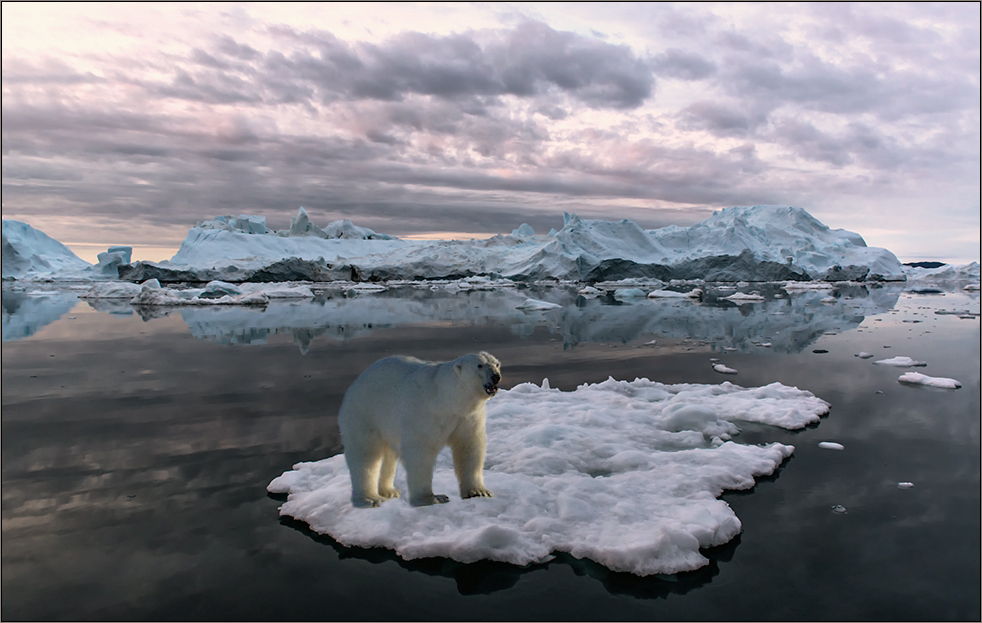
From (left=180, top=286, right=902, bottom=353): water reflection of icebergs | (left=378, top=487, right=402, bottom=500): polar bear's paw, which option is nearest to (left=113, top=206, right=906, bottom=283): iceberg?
(left=180, top=286, right=902, bottom=353): water reflection of icebergs

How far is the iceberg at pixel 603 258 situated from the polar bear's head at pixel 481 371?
51928mm

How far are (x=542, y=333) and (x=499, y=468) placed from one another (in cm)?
1054

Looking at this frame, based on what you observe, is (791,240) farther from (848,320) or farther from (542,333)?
(542,333)

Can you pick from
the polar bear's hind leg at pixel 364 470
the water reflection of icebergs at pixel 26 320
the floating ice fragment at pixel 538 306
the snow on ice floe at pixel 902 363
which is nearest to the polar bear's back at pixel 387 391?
the polar bear's hind leg at pixel 364 470

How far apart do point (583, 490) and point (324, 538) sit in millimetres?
1911

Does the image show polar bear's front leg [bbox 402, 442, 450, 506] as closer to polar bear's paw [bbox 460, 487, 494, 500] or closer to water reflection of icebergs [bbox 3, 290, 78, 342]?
polar bear's paw [bbox 460, 487, 494, 500]

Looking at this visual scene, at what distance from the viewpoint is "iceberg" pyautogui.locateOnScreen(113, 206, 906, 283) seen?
56219mm

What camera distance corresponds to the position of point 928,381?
8.38 metres

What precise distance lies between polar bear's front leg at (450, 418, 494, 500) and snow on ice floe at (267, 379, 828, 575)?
12 cm

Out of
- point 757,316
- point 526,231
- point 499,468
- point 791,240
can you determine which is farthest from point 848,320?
point 526,231

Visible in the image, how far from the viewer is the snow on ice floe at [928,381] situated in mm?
8211

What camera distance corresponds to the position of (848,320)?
1873 centimetres

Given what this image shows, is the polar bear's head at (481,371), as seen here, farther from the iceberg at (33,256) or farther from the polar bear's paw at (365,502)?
the iceberg at (33,256)

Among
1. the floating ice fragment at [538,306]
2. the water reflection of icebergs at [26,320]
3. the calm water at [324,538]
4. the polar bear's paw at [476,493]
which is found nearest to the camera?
the calm water at [324,538]
